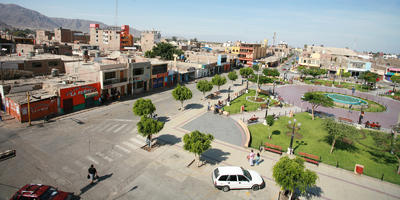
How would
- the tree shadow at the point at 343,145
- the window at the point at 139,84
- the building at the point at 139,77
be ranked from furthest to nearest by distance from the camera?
the window at the point at 139,84, the building at the point at 139,77, the tree shadow at the point at 343,145

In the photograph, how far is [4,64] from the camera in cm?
3231

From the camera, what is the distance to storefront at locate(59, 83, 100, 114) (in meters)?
26.9

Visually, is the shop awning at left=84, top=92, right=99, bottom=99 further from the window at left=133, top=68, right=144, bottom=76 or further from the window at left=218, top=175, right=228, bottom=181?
the window at left=218, top=175, right=228, bottom=181

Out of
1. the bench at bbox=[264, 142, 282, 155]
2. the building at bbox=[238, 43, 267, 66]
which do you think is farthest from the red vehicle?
the building at bbox=[238, 43, 267, 66]

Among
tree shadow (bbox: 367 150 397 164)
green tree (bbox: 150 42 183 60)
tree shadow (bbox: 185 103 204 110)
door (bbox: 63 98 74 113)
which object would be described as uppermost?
green tree (bbox: 150 42 183 60)

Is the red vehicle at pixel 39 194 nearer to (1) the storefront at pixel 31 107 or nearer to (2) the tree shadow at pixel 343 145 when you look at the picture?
(1) the storefront at pixel 31 107

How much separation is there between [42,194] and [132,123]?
1378 cm

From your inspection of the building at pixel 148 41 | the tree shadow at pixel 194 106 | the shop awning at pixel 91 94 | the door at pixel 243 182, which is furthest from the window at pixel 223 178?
the building at pixel 148 41

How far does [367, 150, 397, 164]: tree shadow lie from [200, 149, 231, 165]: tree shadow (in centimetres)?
1364

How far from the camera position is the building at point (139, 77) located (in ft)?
122

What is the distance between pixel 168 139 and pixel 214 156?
526 centimetres

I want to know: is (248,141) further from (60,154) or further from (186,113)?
(60,154)

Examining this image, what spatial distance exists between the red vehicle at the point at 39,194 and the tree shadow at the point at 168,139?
9.45 metres

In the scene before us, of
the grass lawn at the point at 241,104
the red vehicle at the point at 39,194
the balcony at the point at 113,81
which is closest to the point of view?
the red vehicle at the point at 39,194
